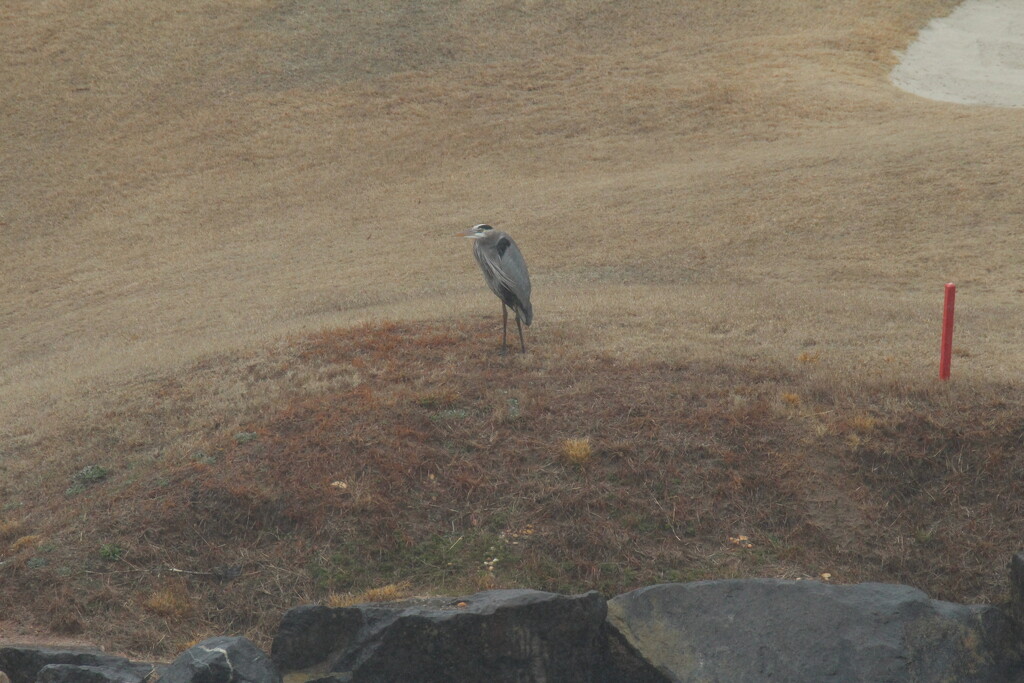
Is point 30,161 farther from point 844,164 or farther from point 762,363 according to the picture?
point 762,363

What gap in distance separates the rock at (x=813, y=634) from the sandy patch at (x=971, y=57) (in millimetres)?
27360

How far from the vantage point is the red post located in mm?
10891

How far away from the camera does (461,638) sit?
836cm

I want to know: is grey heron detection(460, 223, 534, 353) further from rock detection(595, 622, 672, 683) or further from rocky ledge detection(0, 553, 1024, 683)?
rock detection(595, 622, 672, 683)

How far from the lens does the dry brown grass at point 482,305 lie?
9.87 meters

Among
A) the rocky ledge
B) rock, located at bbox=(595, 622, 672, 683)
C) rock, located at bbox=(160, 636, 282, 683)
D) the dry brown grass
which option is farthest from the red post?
rock, located at bbox=(160, 636, 282, 683)

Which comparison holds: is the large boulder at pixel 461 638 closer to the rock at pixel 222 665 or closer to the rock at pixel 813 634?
the rock at pixel 222 665

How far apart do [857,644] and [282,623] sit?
4.61 meters

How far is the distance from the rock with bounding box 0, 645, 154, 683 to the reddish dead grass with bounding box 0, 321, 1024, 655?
58cm

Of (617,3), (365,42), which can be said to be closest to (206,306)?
(365,42)

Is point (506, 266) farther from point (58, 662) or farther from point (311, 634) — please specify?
point (58, 662)

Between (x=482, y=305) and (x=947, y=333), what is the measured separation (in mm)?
7028

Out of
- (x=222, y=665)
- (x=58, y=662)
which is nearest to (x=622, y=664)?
(x=222, y=665)

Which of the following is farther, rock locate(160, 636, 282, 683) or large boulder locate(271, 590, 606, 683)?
large boulder locate(271, 590, 606, 683)
